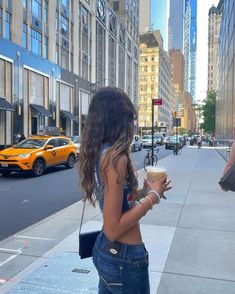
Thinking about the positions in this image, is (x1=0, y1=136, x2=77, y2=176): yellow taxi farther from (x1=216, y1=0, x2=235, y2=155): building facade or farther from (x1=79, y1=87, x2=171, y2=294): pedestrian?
(x1=79, y1=87, x2=171, y2=294): pedestrian

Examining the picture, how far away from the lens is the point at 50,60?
38.9 meters

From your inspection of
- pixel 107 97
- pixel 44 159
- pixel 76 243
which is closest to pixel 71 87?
pixel 44 159

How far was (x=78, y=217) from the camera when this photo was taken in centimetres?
690

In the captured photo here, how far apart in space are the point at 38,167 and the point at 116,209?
12823mm

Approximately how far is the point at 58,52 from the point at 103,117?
136 ft

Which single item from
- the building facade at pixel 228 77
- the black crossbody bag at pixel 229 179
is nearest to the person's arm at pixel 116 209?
the black crossbody bag at pixel 229 179

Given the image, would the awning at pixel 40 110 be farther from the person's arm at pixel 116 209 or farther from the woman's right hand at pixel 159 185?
the person's arm at pixel 116 209

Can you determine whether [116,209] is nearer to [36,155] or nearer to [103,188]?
[103,188]

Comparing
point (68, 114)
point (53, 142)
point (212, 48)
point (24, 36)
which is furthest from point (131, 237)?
point (212, 48)

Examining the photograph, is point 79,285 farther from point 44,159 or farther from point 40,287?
point 44,159

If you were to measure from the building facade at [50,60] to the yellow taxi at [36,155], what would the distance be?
13.9 metres

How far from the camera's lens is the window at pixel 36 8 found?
35.4 meters

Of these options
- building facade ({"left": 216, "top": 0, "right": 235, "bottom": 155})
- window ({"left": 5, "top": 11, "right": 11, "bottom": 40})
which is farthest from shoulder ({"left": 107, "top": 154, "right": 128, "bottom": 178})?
window ({"left": 5, "top": 11, "right": 11, "bottom": 40})

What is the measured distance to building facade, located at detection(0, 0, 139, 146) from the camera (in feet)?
102
